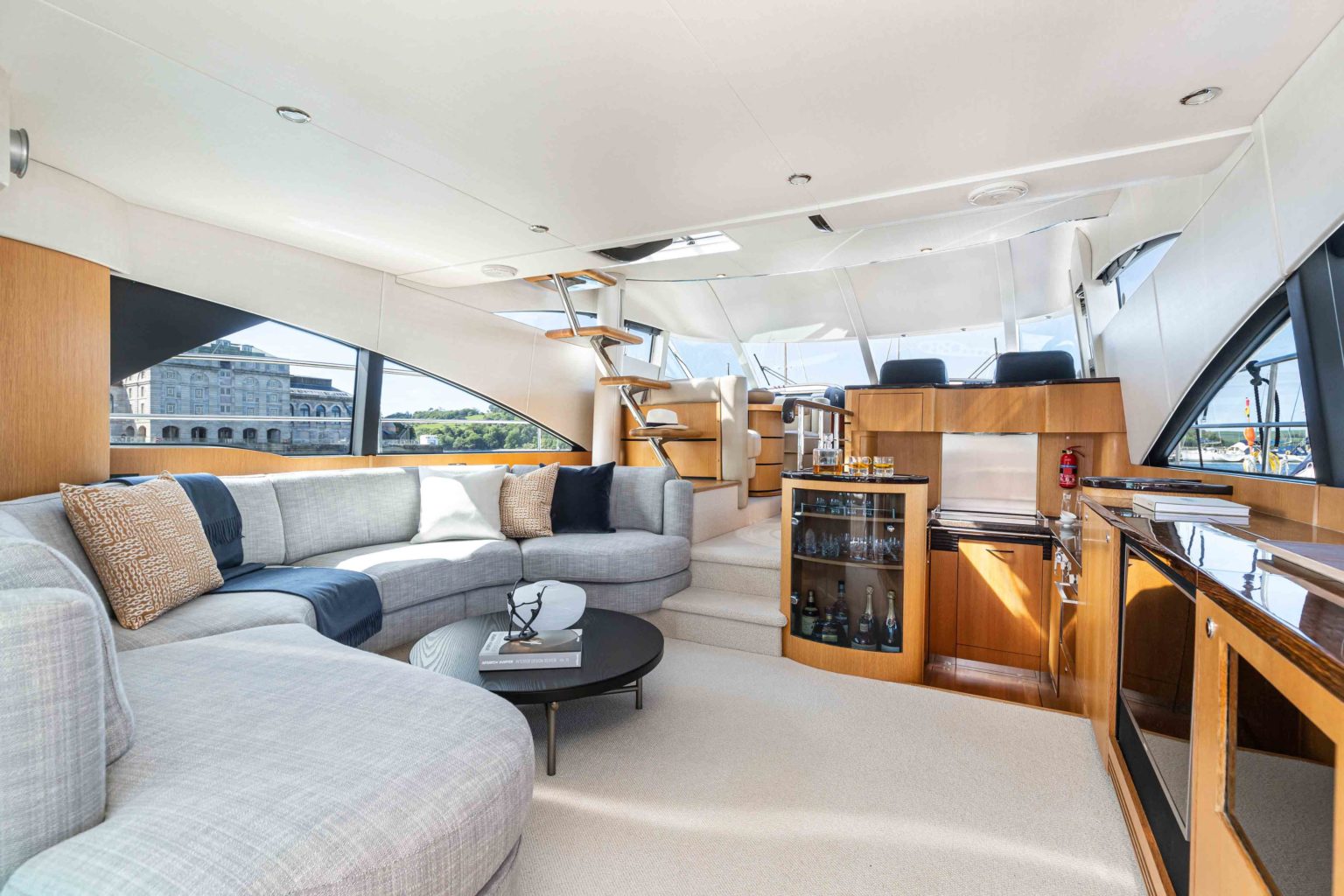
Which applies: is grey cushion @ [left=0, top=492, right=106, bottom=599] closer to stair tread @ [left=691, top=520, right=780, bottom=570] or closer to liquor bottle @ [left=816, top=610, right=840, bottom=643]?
stair tread @ [left=691, top=520, right=780, bottom=570]

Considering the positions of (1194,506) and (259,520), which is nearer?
(1194,506)

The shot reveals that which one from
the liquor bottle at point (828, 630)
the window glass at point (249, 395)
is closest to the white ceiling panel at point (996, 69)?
the liquor bottle at point (828, 630)

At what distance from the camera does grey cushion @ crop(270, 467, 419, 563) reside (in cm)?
340

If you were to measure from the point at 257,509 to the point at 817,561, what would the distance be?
2.97m

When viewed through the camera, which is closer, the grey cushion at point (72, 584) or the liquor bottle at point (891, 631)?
the grey cushion at point (72, 584)

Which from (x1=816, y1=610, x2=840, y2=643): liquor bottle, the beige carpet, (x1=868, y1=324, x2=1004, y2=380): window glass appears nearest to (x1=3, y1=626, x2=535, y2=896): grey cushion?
the beige carpet

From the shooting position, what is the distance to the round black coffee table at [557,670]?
2117 millimetres

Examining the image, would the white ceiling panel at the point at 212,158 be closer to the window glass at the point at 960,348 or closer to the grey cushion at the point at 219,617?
the grey cushion at the point at 219,617

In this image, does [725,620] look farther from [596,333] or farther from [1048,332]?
[1048,332]

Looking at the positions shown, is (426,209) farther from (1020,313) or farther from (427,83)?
(1020,313)

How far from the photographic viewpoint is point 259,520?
3158mm

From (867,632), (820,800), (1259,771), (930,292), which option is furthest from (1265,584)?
(930,292)

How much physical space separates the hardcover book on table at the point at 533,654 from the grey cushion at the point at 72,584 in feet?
3.80

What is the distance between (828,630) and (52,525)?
3.31 metres
